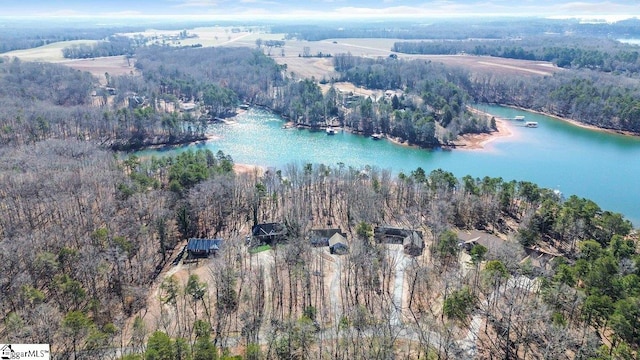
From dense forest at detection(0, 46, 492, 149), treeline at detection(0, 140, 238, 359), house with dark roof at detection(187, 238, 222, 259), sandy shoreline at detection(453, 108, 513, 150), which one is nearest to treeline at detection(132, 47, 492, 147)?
dense forest at detection(0, 46, 492, 149)

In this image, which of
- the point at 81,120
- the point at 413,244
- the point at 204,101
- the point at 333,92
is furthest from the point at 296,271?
the point at 333,92

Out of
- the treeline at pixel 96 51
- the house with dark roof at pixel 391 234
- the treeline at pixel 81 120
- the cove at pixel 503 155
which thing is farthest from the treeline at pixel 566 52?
the treeline at pixel 81 120

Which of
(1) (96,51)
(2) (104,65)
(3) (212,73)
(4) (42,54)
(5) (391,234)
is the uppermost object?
(1) (96,51)

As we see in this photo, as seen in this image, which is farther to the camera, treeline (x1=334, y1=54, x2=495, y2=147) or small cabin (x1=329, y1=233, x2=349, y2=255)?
treeline (x1=334, y1=54, x2=495, y2=147)

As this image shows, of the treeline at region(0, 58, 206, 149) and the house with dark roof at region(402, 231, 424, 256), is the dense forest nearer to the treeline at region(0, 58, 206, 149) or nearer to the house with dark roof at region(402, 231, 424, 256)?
the treeline at region(0, 58, 206, 149)

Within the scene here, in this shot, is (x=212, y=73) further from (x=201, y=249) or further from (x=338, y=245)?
(x=338, y=245)

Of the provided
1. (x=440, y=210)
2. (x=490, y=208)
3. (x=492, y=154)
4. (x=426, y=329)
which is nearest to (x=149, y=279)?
(x=426, y=329)
